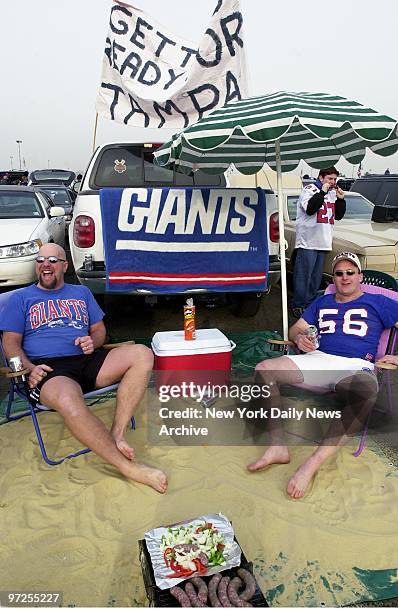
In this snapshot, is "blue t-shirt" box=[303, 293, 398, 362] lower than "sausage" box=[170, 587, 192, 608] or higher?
higher

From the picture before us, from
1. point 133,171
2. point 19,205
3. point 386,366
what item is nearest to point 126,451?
point 386,366

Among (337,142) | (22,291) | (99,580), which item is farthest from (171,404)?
(337,142)

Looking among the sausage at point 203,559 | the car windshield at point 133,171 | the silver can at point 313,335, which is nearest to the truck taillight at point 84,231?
the car windshield at point 133,171

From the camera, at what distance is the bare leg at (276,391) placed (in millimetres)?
2799

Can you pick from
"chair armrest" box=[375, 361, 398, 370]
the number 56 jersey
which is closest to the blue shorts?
"chair armrest" box=[375, 361, 398, 370]

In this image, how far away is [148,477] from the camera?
2627 millimetres

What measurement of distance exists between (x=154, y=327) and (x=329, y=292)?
247 centimetres

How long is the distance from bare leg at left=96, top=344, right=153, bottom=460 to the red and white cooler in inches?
12.5

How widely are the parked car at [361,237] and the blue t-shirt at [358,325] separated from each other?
6.87ft

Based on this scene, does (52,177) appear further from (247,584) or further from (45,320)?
(247,584)

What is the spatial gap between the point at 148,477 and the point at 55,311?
1307mm

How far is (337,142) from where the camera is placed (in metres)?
3.95

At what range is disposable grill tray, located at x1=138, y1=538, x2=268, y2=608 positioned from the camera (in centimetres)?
172

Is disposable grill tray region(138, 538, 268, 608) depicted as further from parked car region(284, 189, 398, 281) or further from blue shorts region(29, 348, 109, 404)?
parked car region(284, 189, 398, 281)
